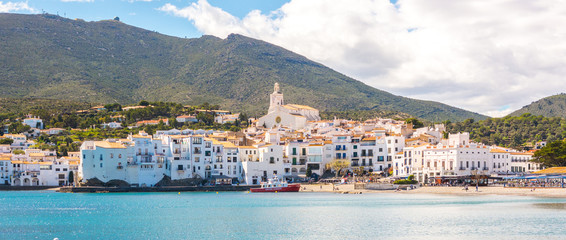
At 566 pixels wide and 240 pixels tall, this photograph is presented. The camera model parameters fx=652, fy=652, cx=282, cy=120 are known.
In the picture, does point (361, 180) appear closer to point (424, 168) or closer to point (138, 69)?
point (424, 168)

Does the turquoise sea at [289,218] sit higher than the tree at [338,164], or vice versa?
the tree at [338,164]

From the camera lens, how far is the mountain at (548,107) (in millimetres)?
165625

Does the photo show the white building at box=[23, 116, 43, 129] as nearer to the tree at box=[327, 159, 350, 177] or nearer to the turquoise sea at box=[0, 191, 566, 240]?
the turquoise sea at box=[0, 191, 566, 240]

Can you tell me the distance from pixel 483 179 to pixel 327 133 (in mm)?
25475

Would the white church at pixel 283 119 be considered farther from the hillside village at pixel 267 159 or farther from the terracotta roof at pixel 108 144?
the terracotta roof at pixel 108 144

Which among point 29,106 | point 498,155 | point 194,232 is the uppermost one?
point 29,106

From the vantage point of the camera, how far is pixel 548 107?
170000 mm

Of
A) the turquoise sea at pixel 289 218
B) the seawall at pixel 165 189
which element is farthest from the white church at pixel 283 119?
the turquoise sea at pixel 289 218

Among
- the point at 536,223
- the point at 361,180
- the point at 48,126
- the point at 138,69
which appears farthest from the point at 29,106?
the point at 536,223

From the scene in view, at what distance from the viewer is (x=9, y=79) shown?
140m

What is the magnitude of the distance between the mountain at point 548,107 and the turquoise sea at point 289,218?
388ft

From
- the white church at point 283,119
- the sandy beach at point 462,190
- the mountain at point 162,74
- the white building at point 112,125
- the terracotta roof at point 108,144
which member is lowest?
the sandy beach at point 462,190

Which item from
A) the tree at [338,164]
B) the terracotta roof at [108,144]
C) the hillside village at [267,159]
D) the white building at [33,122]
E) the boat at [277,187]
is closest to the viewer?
the terracotta roof at [108,144]

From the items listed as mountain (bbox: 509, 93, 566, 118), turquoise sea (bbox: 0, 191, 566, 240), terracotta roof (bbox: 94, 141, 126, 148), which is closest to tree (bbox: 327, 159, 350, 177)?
turquoise sea (bbox: 0, 191, 566, 240)
